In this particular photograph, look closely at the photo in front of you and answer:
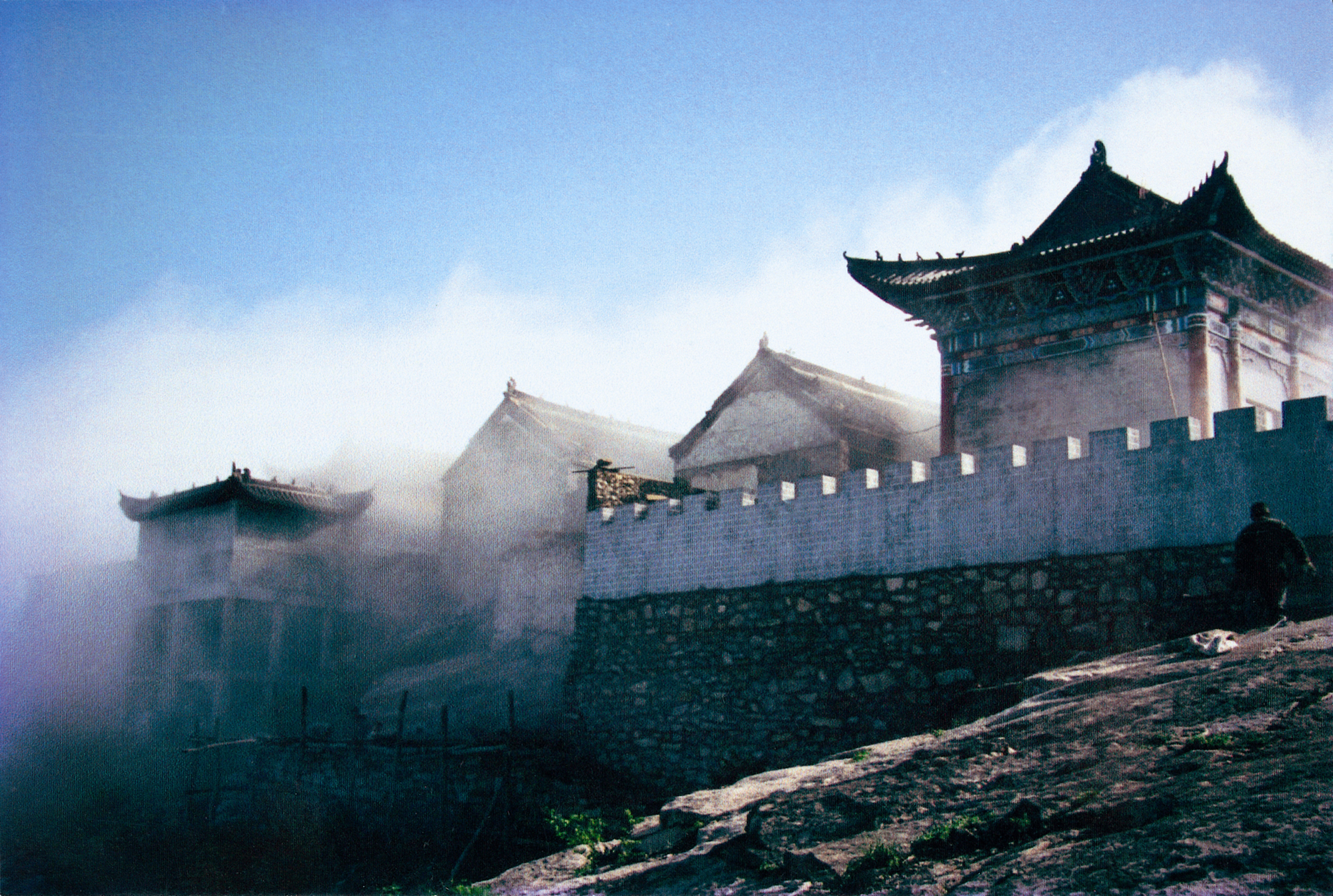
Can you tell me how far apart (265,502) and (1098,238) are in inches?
703

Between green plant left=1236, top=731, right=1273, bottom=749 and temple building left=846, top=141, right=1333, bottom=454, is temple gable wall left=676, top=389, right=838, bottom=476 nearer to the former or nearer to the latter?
temple building left=846, top=141, right=1333, bottom=454

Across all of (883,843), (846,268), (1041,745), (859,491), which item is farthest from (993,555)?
(846,268)

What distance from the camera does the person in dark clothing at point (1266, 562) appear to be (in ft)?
35.0

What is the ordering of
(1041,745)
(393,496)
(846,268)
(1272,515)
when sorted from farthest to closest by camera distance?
(393,496) < (846,268) < (1272,515) < (1041,745)

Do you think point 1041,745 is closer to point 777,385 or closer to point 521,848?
point 521,848

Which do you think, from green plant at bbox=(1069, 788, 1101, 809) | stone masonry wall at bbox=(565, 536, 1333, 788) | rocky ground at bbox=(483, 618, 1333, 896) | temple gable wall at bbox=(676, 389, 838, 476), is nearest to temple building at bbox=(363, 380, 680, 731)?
temple gable wall at bbox=(676, 389, 838, 476)

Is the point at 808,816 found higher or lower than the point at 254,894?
higher

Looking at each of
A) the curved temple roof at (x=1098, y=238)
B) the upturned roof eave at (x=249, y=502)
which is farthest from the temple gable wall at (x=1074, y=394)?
the upturned roof eave at (x=249, y=502)

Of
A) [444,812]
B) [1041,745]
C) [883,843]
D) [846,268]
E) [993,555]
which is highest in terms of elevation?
[846,268]

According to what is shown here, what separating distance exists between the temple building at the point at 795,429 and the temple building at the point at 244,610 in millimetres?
8476

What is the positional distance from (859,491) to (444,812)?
727 cm

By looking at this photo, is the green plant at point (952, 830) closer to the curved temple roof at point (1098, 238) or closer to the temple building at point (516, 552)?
the temple building at point (516, 552)

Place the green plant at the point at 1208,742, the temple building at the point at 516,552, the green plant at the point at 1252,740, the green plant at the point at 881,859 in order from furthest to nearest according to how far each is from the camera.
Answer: the temple building at the point at 516,552 → the green plant at the point at 881,859 → the green plant at the point at 1208,742 → the green plant at the point at 1252,740

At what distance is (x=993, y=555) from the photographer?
44.9 ft
